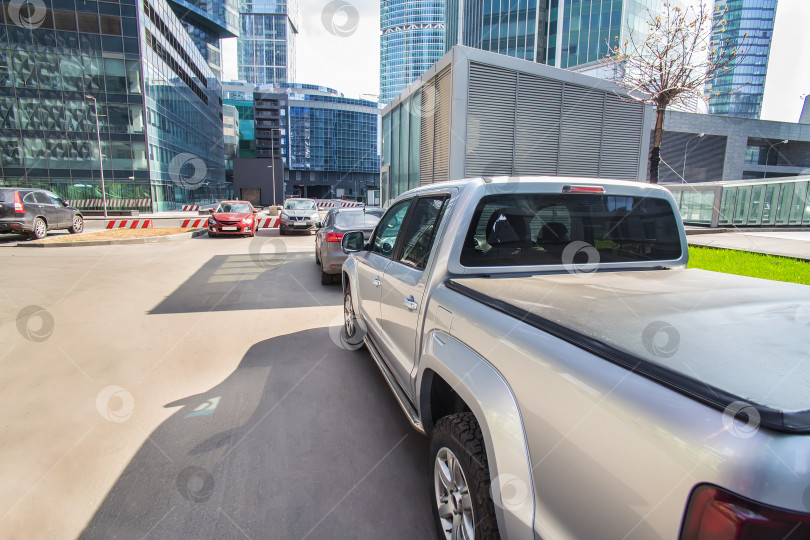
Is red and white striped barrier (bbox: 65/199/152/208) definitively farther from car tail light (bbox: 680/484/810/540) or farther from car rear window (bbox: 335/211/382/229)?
car tail light (bbox: 680/484/810/540)

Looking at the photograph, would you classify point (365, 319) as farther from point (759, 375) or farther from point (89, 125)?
point (89, 125)

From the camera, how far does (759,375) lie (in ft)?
3.51

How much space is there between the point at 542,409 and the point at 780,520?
582mm

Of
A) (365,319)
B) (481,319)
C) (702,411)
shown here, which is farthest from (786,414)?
(365,319)

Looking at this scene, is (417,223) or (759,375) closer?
(759,375)

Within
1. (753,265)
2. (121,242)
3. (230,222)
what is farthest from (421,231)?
(230,222)

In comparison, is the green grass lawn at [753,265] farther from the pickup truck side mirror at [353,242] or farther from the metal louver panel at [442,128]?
the metal louver panel at [442,128]

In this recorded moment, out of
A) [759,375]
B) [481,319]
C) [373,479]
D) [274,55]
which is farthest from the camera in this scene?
[274,55]

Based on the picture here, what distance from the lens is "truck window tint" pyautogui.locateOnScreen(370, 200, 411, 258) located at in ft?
12.5

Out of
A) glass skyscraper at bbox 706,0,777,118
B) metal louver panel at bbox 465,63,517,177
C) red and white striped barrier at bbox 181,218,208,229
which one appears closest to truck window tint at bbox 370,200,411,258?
metal louver panel at bbox 465,63,517,177

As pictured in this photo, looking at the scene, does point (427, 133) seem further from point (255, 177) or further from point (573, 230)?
point (255, 177)

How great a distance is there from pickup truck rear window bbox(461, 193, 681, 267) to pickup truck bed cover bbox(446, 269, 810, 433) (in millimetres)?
374

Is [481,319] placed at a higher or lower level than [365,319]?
higher

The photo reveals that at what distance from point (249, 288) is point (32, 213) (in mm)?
11637
